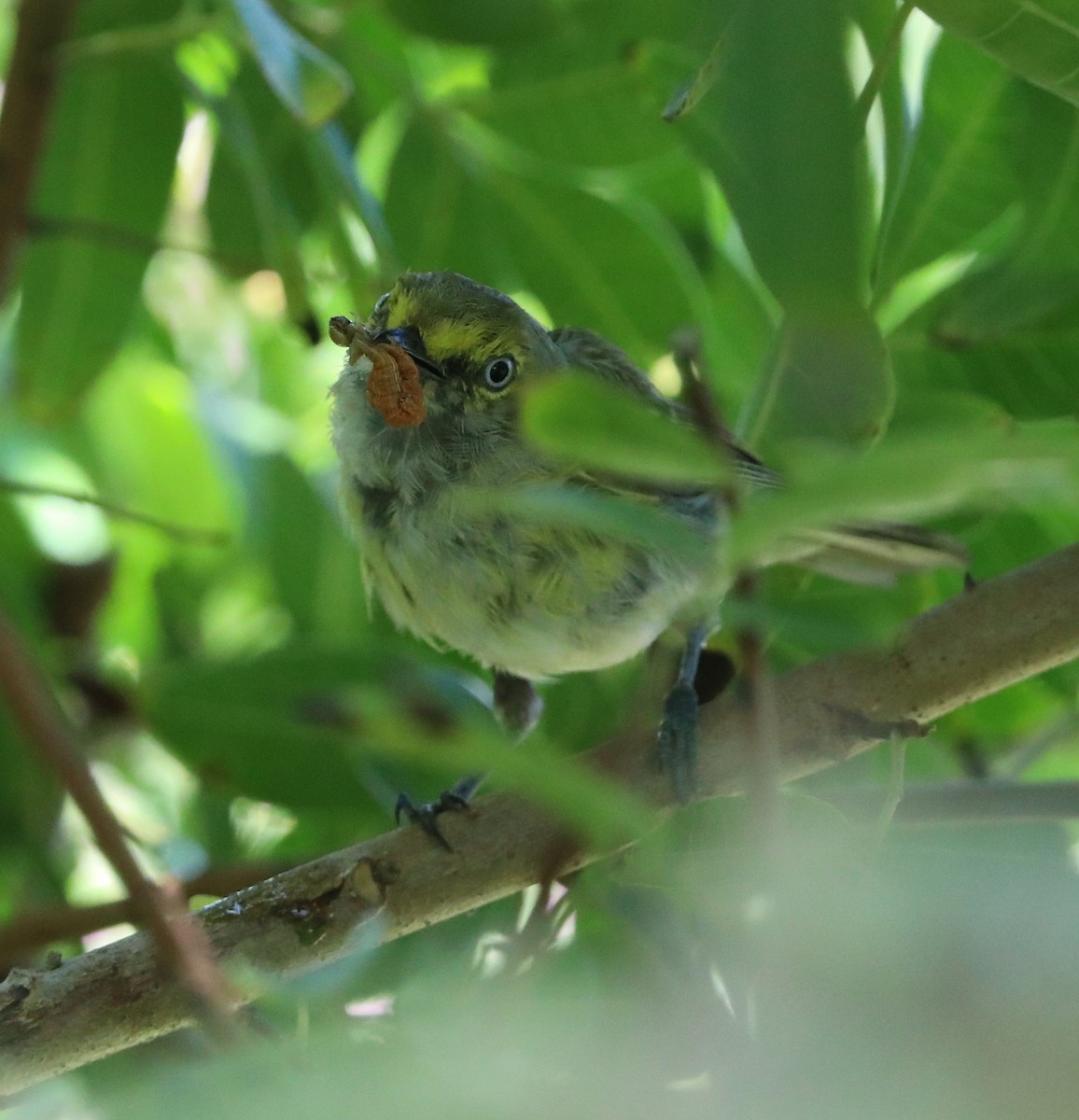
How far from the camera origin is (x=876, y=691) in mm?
1369

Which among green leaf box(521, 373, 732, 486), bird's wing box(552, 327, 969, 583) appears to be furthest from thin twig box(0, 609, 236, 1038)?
bird's wing box(552, 327, 969, 583)

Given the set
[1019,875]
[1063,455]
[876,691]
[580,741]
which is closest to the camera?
[1063,455]

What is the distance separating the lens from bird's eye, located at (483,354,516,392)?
2021mm

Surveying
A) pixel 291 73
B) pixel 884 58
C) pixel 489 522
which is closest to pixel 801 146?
pixel 884 58

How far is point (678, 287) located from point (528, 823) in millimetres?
833

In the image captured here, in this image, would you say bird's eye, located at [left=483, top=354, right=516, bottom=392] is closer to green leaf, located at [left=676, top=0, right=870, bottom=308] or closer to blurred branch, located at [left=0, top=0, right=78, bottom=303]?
blurred branch, located at [left=0, top=0, right=78, bottom=303]

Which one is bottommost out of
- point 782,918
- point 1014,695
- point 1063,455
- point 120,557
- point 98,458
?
point 1014,695

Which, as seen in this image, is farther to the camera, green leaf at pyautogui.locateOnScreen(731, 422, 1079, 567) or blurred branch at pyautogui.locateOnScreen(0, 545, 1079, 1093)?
blurred branch at pyautogui.locateOnScreen(0, 545, 1079, 1093)

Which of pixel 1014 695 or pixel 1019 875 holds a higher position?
pixel 1019 875

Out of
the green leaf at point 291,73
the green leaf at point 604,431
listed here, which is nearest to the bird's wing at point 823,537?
the green leaf at point 291,73

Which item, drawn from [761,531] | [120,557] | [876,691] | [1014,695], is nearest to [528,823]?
[876,691]

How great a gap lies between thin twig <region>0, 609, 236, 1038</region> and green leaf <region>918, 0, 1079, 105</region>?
74 centimetres

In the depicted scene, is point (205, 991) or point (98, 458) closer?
point (205, 991)

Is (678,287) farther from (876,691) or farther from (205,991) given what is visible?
(205,991)
